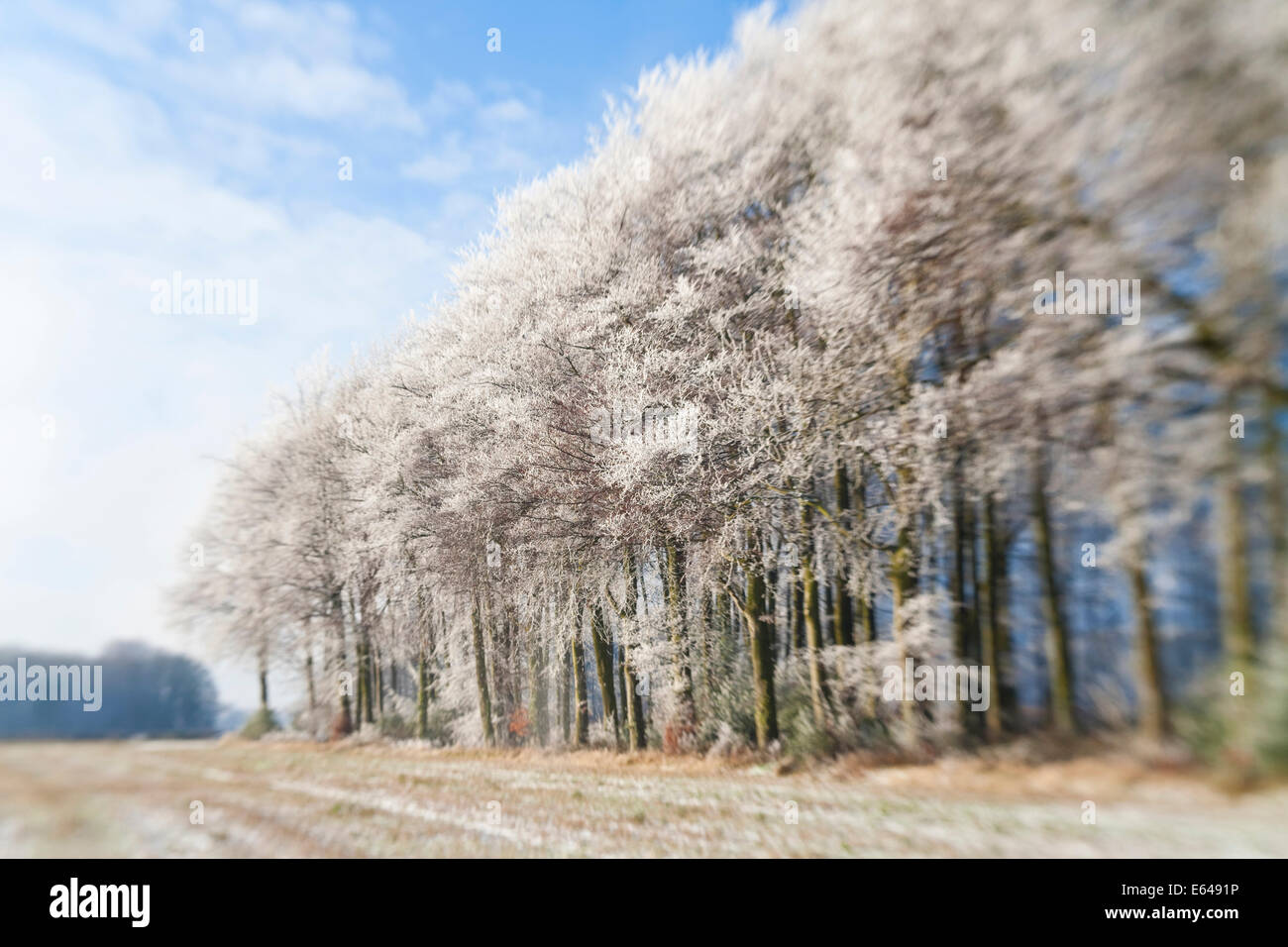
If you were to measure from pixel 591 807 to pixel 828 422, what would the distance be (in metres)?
5.35

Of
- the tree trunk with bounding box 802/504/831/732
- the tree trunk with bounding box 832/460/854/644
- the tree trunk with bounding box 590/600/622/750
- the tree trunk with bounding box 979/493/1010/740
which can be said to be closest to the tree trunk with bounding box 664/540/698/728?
the tree trunk with bounding box 590/600/622/750

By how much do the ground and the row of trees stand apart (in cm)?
64

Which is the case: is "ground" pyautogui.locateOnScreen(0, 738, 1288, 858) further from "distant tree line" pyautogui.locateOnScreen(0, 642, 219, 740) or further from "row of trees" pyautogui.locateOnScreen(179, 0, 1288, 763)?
"row of trees" pyautogui.locateOnScreen(179, 0, 1288, 763)

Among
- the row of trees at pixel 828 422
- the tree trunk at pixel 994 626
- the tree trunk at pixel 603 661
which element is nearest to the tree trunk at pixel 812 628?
the row of trees at pixel 828 422

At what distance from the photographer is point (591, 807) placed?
7758 mm

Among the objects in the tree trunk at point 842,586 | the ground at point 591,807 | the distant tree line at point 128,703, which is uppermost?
the tree trunk at point 842,586

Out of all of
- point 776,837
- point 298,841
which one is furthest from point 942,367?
point 298,841

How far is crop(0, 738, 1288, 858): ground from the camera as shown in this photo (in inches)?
215

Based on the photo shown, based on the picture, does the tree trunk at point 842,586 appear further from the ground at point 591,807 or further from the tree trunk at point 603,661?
the tree trunk at point 603,661

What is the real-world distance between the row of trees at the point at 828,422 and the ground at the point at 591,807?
2.09 feet

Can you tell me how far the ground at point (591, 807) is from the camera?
17.9 feet

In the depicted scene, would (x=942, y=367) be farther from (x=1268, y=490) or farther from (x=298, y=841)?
(x=298, y=841)

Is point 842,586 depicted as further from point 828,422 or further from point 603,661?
point 603,661
